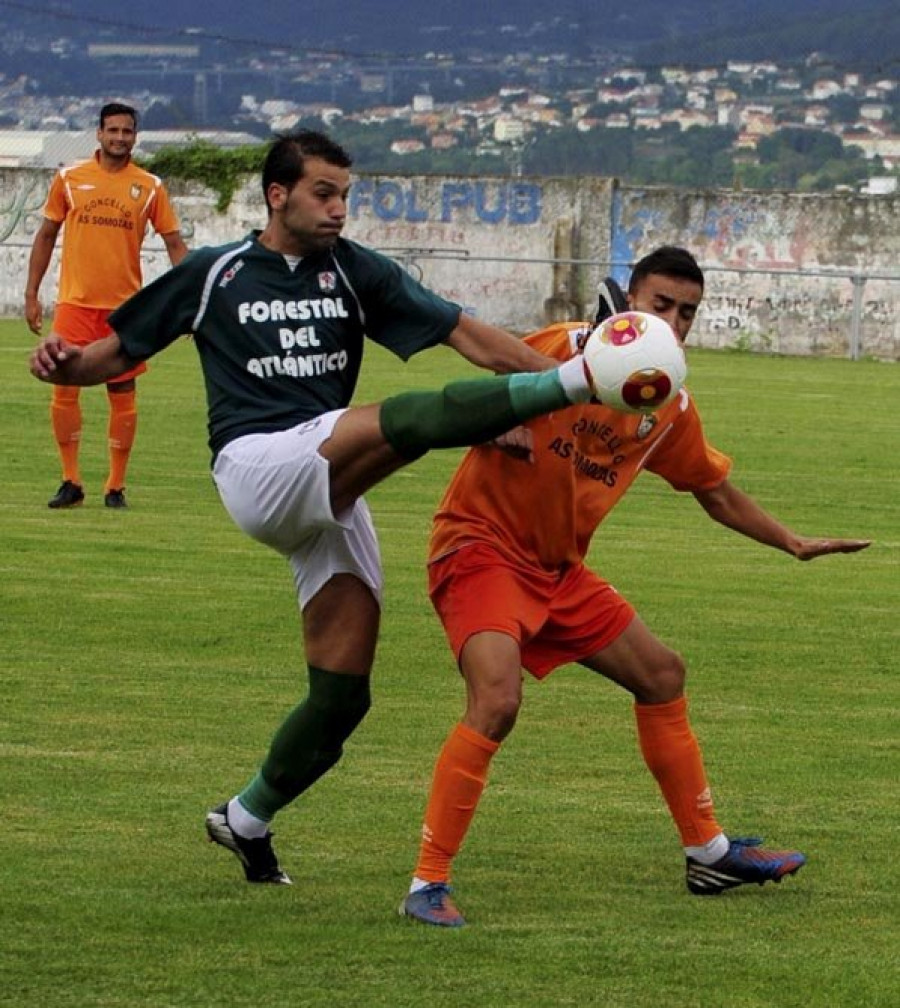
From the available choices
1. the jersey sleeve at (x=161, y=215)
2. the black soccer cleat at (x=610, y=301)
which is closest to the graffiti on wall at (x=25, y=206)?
the jersey sleeve at (x=161, y=215)

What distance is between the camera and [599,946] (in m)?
6.05

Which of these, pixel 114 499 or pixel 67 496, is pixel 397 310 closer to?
pixel 67 496

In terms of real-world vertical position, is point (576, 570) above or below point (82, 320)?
above

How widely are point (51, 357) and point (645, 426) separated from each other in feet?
5.63

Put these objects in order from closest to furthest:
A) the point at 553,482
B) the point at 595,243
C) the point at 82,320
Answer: the point at 553,482 < the point at 82,320 < the point at 595,243

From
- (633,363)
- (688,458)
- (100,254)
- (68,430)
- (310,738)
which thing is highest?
(633,363)

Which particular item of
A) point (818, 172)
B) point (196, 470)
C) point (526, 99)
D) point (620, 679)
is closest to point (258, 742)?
point (620, 679)

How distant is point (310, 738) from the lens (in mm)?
6867

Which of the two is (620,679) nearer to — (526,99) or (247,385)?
(247,385)

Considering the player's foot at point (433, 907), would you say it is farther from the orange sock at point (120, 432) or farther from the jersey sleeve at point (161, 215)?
the jersey sleeve at point (161, 215)

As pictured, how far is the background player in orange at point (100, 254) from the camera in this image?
1541 cm

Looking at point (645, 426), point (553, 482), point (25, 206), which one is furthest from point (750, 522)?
point (25, 206)

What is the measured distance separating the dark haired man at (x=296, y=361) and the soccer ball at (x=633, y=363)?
84 cm

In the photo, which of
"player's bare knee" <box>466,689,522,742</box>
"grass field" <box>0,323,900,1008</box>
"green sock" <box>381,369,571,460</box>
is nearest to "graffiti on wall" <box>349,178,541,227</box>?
"grass field" <box>0,323,900,1008</box>
